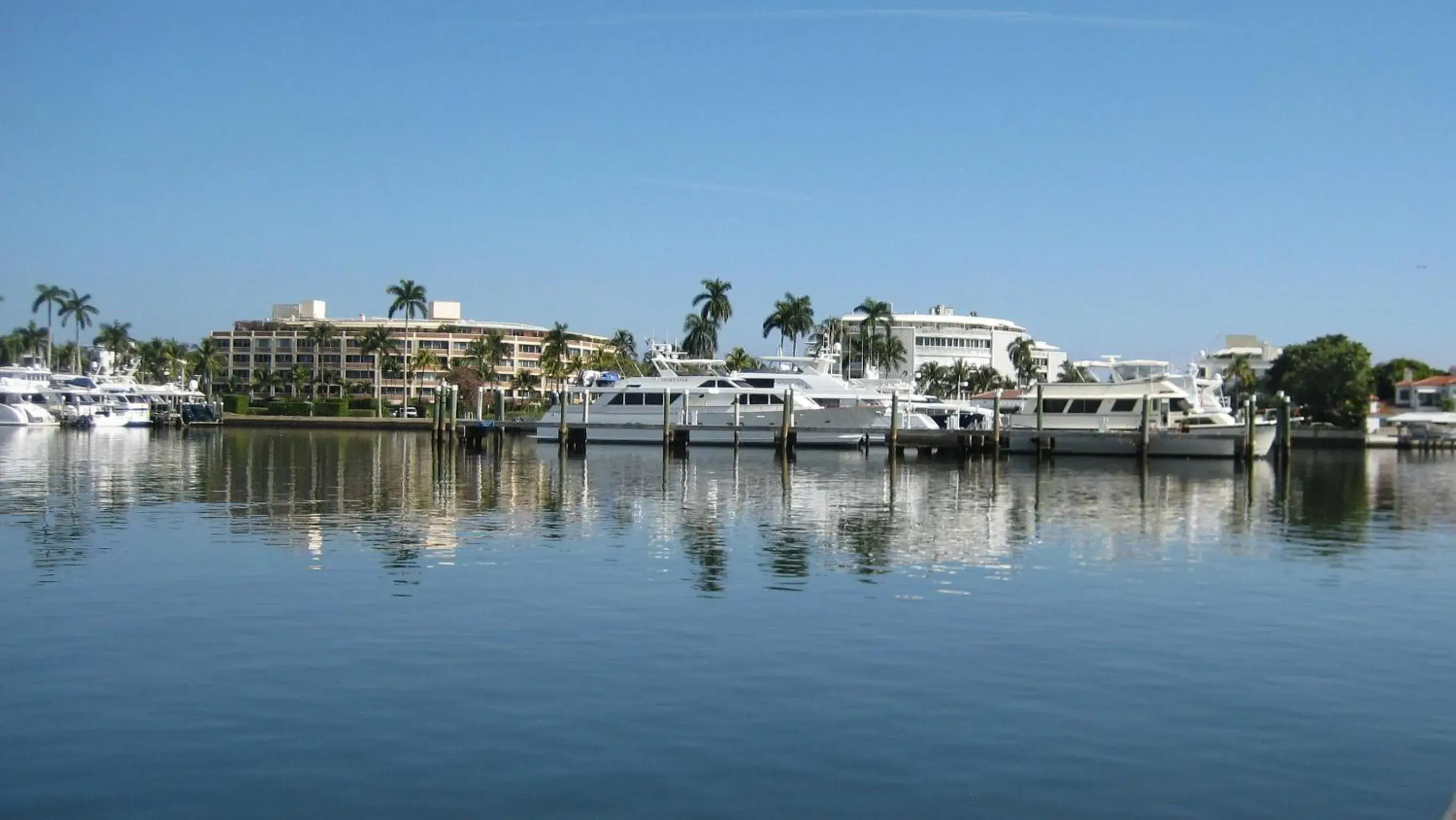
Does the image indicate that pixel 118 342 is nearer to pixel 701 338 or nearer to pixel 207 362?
pixel 207 362

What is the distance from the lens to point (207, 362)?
160 metres

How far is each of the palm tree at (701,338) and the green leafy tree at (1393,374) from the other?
72464 millimetres

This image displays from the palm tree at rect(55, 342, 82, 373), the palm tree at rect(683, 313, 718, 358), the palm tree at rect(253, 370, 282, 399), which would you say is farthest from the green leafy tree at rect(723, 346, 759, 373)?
the palm tree at rect(55, 342, 82, 373)

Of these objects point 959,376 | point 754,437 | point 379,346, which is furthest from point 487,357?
point 754,437

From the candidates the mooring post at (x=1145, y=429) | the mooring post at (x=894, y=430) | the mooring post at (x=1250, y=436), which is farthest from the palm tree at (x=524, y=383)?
the mooring post at (x=1250, y=436)

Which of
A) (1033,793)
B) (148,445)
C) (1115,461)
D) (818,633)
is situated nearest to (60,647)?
(818,633)

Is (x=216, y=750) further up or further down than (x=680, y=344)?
further down

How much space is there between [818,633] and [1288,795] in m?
7.54

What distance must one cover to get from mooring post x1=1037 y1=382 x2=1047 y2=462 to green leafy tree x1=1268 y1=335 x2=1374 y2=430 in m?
45.5

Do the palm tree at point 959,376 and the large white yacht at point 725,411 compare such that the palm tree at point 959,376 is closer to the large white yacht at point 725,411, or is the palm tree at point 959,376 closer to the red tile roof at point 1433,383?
the red tile roof at point 1433,383

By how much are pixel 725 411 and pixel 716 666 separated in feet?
200

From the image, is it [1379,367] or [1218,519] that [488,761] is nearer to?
[1218,519]

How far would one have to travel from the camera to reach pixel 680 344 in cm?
11825

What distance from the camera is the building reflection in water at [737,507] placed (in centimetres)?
2723
